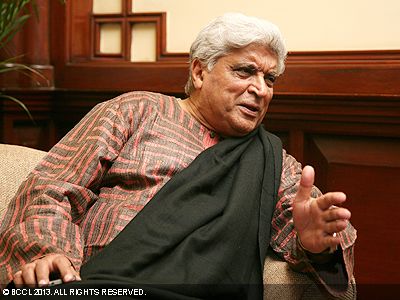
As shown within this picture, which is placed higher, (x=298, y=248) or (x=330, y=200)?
(x=330, y=200)

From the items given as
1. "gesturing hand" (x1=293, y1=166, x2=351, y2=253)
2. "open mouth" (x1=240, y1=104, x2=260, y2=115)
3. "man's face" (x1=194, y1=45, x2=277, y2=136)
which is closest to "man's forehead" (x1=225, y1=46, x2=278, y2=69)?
"man's face" (x1=194, y1=45, x2=277, y2=136)

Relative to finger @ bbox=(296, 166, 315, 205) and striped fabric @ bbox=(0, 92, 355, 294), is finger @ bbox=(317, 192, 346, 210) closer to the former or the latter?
finger @ bbox=(296, 166, 315, 205)

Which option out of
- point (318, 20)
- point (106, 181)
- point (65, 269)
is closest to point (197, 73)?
point (106, 181)

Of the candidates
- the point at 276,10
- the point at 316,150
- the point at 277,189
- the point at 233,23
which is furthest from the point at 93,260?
the point at 276,10

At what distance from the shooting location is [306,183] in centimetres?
166

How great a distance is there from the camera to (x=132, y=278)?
1668mm

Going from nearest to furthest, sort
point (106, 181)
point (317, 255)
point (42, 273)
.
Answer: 1. point (42, 273)
2. point (317, 255)
3. point (106, 181)

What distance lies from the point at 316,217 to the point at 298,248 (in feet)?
0.51

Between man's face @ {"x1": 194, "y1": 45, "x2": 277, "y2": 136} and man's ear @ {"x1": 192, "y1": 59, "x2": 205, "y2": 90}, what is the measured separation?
0.06m

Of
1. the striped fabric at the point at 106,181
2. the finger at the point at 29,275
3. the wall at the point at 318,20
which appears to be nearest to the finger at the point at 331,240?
the striped fabric at the point at 106,181

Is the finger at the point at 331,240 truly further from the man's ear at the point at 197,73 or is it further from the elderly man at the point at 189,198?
the man's ear at the point at 197,73

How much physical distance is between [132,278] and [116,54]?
1.40m

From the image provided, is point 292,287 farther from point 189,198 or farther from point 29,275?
point 29,275

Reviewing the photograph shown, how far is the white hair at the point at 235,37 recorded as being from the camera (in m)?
1.96
